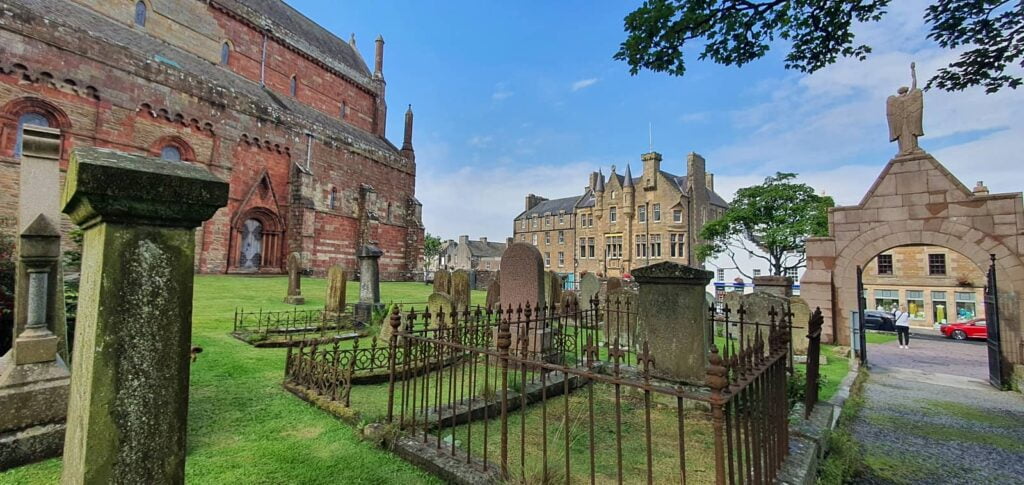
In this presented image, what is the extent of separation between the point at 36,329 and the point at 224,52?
27110 millimetres

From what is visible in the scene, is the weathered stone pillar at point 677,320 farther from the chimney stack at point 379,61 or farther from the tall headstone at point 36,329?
the chimney stack at point 379,61

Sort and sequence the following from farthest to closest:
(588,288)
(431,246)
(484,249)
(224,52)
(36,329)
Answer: (431,246), (484,249), (224,52), (588,288), (36,329)

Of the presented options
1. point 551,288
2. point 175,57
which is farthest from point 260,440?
point 175,57

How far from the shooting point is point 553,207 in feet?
175

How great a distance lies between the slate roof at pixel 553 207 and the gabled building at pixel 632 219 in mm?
194

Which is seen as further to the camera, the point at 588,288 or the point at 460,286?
the point at 588,288

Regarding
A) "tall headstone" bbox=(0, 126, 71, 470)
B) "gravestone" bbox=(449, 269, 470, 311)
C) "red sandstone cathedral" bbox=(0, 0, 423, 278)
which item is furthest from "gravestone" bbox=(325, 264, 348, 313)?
"red sandstone cathedral" bbox=(0, 0, 423, 278)

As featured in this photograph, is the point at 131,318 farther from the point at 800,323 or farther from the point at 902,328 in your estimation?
the point at 902,328

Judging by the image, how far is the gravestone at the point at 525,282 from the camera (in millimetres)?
7137

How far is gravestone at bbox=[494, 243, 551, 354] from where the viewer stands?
714 centimetres

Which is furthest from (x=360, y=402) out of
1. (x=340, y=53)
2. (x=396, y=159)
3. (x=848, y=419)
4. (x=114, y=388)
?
(x=340, y=53)

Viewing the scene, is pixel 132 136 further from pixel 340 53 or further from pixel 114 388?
pixel 114 388

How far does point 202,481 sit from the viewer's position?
3207 mm

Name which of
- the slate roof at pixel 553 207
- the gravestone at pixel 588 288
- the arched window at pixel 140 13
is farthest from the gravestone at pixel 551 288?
the slate roof at pixel 553 207
